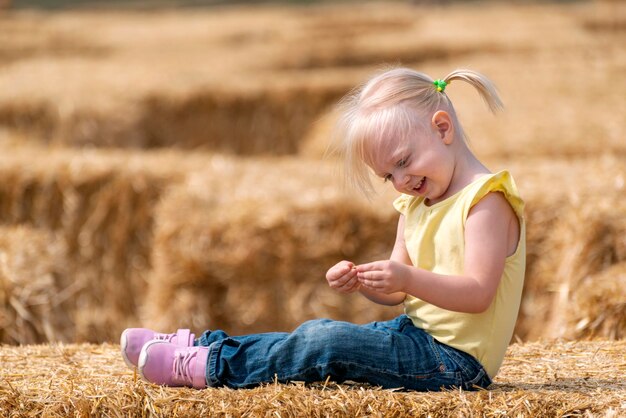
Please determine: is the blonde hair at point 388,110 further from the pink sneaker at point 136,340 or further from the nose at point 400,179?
the pink sneaker at point 136,340

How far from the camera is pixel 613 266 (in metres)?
4.76

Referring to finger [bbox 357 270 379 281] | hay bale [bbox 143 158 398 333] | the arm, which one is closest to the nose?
the arm

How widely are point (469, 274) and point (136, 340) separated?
1.09 meters

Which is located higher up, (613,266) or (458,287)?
(458,287)

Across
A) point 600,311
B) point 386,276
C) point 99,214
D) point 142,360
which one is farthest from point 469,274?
point 99,214

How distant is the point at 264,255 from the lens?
17.2ft

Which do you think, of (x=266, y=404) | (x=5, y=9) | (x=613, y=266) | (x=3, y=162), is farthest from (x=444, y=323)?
(x=5, y=9)

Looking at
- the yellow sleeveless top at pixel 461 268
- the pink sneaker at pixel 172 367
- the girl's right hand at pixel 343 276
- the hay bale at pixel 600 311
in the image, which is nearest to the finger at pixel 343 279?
the girl's right hand at pixel 343 276

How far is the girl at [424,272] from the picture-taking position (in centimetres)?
275

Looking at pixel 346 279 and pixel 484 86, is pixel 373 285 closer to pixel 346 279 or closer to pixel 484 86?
pixel 346 279

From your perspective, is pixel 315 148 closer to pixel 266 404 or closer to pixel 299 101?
pixel 299 101

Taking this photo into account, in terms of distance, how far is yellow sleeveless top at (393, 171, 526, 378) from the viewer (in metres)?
2.78

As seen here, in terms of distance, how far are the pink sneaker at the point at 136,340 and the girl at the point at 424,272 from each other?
0.19 ft

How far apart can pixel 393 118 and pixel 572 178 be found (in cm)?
300
